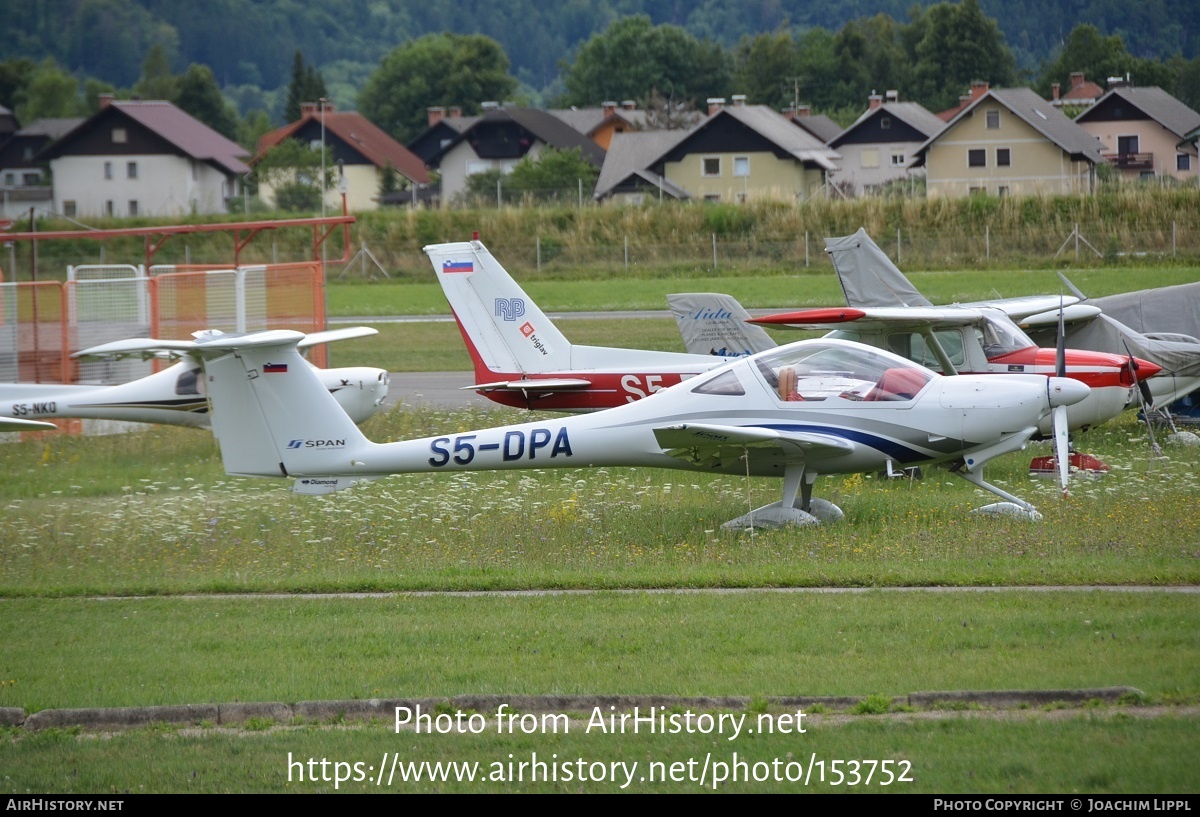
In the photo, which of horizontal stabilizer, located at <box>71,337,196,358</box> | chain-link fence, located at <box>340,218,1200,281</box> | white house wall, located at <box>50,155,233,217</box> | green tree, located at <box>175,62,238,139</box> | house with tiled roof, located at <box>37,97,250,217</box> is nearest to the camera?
horizontal stabilizer, located at <box>71,337,196,358</box>

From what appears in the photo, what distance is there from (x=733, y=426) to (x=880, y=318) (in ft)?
10.8

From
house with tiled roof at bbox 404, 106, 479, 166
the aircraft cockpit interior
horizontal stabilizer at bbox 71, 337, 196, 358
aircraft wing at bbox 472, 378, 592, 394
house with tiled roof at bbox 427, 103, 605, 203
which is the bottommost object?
aircraft wing at bbox 472, 378, 592, 394

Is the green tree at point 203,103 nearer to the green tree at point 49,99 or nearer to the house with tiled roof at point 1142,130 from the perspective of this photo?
the green tree at point 49,99

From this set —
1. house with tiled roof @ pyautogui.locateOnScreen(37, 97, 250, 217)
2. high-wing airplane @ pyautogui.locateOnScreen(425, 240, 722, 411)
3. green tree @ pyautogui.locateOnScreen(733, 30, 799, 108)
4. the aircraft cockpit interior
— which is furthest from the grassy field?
green tree @ pyautogui.locateOnScreen(733, 30, 799, 108)

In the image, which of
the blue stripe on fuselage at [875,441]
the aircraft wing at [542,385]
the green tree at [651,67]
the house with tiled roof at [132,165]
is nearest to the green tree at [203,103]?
the green tree at [651,67]

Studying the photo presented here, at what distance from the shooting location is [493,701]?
699 cm

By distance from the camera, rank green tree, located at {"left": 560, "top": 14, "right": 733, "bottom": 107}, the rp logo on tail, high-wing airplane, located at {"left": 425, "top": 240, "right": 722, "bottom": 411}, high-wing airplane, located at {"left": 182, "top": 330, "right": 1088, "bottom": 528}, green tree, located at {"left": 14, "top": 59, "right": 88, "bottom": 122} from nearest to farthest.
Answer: high-wing airplane, located at {"left": 182, "top": 330, "right": 1088, "bottom": 528} < high-wing airplane, located at {"left": 425, "top": 240, "right": 722, "bottom": 411} < the rp logo on tail < green tree, located at {"left": 14, "top": 59, "right": 88, "bottom": 122} < green tree, located at {"left": 560, "top": 14, "right": 733, "bottom": 107}

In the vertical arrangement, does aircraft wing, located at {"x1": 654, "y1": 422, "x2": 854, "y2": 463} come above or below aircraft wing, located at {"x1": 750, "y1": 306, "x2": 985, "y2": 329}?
below

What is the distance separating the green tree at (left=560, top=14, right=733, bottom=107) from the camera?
4973 inches

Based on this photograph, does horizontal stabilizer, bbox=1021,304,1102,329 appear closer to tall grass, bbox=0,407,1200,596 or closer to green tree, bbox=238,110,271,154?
tall grass, bbox=0,407,1200,596

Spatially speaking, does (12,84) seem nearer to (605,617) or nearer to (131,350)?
(131,350)

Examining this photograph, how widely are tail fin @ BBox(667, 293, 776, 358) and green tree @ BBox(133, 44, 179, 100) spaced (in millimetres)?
125978

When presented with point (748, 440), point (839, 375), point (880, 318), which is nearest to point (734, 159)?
point (880, 318)

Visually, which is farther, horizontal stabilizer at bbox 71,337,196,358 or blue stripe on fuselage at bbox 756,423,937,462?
horizontal stabilizer at bbox 71,337,196,358
